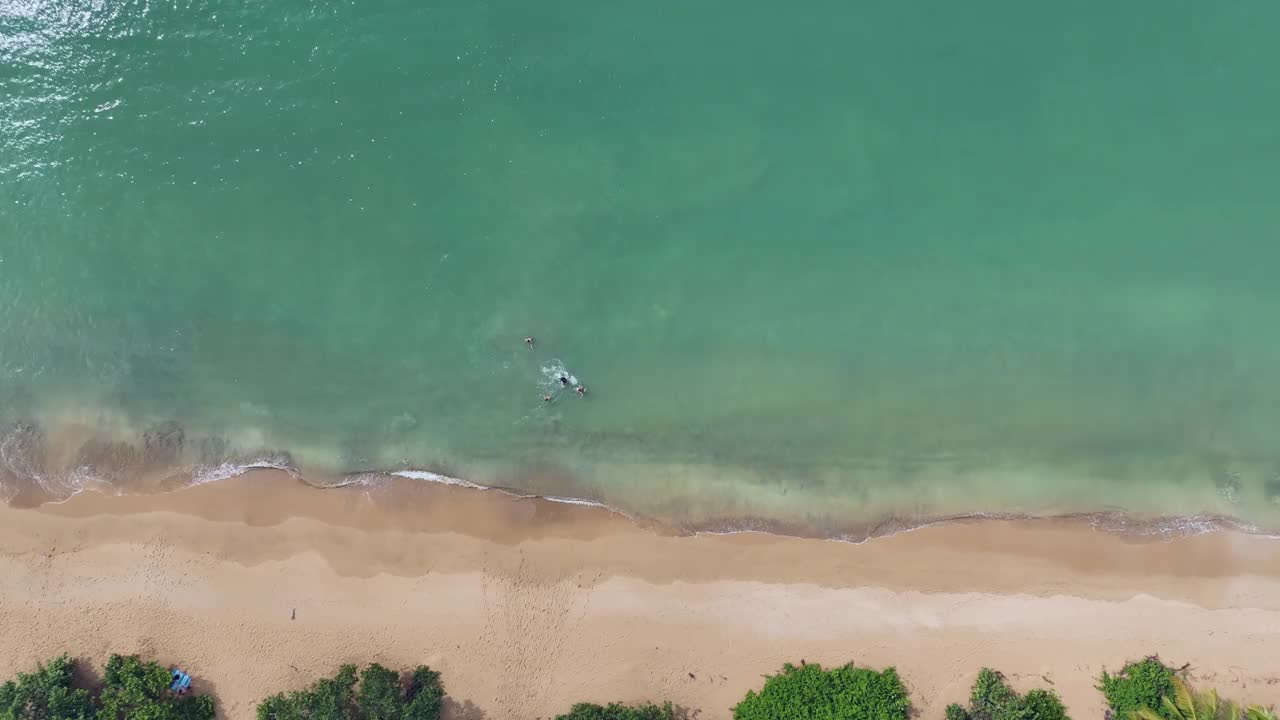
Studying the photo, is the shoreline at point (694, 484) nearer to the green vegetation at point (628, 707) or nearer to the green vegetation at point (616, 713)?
the green vegetation at point (628, 707)

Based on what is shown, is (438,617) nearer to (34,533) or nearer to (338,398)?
(338,398)

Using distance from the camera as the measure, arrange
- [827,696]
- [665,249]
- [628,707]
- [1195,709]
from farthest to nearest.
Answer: [665,249], [628,707], [827,696], [1195,709]

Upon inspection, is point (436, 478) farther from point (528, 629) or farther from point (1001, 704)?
point (1001, 704)

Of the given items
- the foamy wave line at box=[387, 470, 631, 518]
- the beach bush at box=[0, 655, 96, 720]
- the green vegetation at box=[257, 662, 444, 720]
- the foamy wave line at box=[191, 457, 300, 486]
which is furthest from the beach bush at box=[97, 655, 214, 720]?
the foamy wave line at box=[387, 470, 631, 518]

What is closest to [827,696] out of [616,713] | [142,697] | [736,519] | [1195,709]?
[736,519]

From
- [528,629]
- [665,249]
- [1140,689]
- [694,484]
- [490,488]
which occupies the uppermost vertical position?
[665,249]

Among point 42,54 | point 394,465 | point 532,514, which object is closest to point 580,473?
point 532,514
